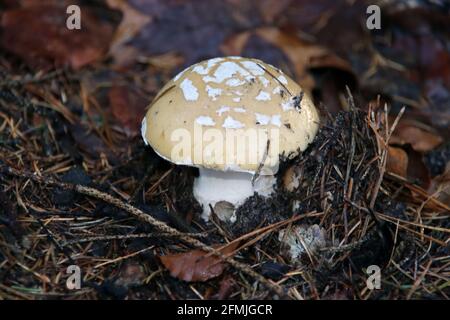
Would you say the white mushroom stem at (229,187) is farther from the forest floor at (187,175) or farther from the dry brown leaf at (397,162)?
the dry brown leaf at (397,162)

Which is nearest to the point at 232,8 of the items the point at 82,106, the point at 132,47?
the point at 132,47

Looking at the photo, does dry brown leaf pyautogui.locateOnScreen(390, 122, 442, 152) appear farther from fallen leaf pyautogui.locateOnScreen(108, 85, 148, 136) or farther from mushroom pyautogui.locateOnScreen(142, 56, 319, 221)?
fallen leaf pyautogui.locateOnScreen(108, 85, 148, 136)

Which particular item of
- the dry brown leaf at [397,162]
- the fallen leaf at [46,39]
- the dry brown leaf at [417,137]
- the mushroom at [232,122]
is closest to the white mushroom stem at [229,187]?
the mushroom at [232,122]

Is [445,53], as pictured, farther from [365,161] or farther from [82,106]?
[82,106]

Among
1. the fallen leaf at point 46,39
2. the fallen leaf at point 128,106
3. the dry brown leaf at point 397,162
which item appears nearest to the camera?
the dry brown leaf at point 397,162

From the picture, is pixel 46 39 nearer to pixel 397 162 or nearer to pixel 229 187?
pixel 229 187
